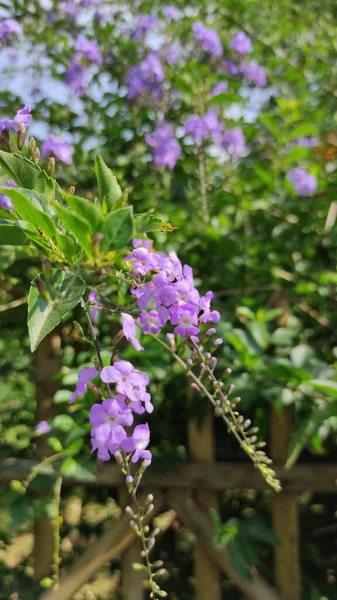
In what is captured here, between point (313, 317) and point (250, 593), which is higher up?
point (313, 317)

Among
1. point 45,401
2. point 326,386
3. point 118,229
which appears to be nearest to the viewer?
point 118,229

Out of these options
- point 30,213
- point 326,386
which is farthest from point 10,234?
point 326,386

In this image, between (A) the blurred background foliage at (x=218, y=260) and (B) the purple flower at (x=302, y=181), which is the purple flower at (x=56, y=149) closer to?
(A) the blurred background foliage at (x=218, y=260)

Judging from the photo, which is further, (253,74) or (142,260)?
(253,74)

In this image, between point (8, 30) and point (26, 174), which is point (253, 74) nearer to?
point (8, 30)

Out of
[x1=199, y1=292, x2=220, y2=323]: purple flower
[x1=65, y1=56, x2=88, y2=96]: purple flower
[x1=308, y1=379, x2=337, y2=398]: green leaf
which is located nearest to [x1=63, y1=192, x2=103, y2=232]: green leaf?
[x1=199, y1=292, x2=220, y2=323]: purple flower

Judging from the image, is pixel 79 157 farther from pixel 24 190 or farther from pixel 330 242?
pixel 24 190

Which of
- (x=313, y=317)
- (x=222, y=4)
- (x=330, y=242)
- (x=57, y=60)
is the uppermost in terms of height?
(x=222, y=4)

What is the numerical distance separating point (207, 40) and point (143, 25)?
0.83 feet

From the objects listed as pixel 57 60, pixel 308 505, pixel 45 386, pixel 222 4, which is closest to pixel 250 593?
pixel 308 505

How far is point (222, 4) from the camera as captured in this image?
2.13 meters

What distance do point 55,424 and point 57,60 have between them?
4.10ft

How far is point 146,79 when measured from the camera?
71.2 inches

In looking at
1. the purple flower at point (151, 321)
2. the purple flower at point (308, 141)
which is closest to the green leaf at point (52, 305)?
the purple flower at point (151, 321)
